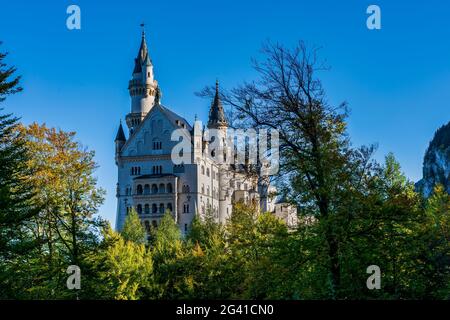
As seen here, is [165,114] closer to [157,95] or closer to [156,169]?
[157,95]

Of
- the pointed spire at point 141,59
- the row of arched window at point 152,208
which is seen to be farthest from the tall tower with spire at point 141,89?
the row of arched window at point 152,208

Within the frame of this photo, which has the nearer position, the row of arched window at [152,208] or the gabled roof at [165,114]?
the row of arched window at [152,208]

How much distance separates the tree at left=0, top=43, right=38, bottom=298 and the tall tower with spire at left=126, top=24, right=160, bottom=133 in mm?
86552

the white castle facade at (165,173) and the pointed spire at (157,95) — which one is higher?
the pointed spire at (157,95)

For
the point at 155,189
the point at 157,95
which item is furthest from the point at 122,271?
the point at 157,95

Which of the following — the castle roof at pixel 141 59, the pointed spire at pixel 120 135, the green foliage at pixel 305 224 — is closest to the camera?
the green foliage at pixel 305 224

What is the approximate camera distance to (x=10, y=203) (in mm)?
32688

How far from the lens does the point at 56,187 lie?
34.9 meters

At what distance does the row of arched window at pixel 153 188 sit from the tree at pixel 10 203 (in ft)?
235

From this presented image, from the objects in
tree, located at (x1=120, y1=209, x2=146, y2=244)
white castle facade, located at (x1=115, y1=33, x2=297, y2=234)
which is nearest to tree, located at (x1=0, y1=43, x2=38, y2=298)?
tree, located at (x1=120, y1=209, x2=146, y2=244)

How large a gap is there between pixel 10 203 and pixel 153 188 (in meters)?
76.4

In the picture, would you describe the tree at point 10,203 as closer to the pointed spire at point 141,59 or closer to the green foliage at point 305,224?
the green foliage at point 305,224

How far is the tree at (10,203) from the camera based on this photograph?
104 ft

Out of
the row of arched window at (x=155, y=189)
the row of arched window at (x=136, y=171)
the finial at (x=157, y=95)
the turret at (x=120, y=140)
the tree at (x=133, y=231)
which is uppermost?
the finial at (x=157, y=95)
